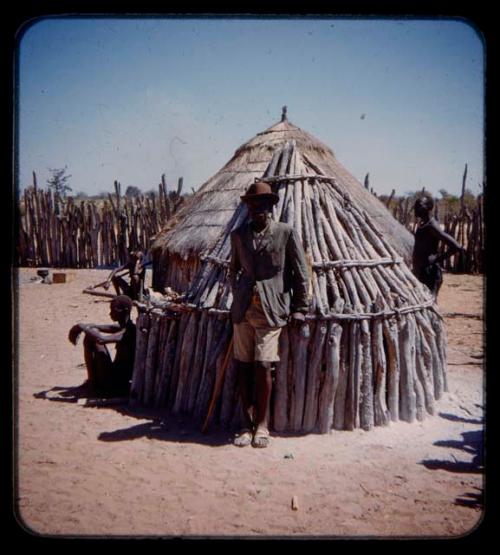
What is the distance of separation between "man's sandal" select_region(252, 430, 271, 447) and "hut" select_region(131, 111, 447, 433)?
23cm

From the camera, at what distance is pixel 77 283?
40.4 ft

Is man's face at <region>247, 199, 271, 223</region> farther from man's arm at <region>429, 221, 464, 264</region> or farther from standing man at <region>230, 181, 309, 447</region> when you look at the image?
man's arm at <region>429, 221, 464, 264</region>

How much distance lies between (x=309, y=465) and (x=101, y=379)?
7.75 ft

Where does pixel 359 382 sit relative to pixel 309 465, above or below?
above

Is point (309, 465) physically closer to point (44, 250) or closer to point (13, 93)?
point (13, 93)

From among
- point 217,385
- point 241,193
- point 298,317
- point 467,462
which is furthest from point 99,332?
point 241,193

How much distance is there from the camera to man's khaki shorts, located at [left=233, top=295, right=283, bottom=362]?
3.96 m

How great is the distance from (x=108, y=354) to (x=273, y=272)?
2.10 m

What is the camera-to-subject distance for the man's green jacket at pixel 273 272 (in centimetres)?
397

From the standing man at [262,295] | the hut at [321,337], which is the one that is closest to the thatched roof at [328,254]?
the hut at [321,337]

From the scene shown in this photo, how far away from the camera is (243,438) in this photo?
13.3ft

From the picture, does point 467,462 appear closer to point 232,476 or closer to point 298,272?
point 232,476

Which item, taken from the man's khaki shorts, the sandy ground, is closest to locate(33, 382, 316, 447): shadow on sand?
the sandy ground
